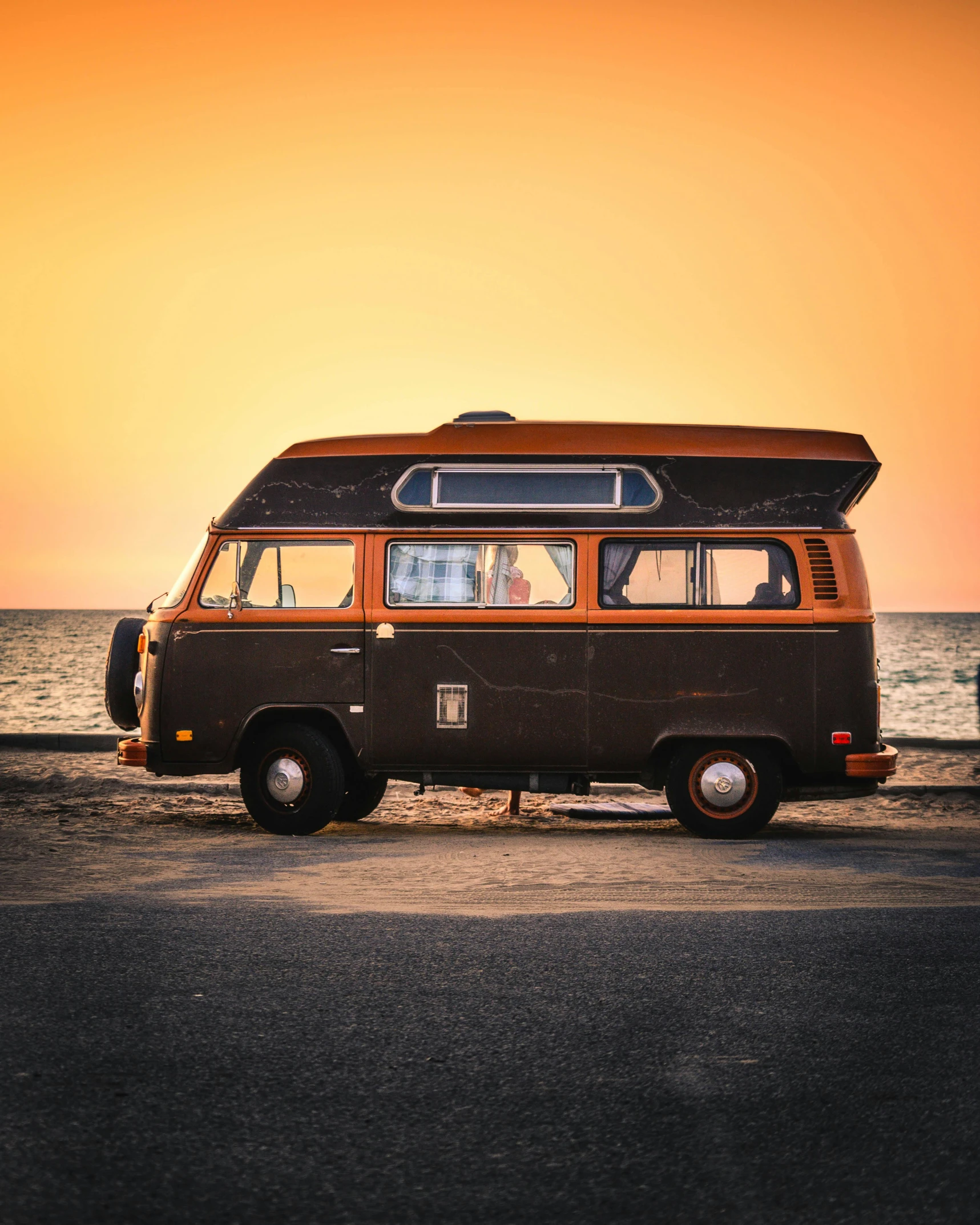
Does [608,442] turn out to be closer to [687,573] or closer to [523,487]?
[523,487]

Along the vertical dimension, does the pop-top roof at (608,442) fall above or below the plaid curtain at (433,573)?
Answer: above

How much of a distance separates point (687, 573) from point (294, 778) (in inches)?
137

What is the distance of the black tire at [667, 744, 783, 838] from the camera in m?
9.99

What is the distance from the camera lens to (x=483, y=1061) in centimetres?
427

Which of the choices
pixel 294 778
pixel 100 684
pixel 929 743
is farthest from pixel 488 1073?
A: pixel 100 684

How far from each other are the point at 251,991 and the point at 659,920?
93.8 inches

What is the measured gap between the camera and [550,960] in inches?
227

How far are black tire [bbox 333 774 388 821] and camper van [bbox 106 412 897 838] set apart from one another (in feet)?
3.47

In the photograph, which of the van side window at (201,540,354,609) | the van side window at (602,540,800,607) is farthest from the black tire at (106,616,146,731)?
→ the van side window at (602,540,800,607)

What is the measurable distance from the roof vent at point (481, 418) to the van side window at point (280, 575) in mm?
1362

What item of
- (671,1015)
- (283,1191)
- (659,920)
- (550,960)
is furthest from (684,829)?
(283,1191)

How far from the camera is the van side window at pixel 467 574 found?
1016 cm

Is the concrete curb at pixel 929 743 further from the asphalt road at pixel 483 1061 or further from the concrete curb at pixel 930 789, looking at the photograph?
the asphalt road at pixel 483 1061

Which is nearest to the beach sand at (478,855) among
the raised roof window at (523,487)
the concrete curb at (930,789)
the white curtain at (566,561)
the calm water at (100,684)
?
the concrete curb at (930,789)
